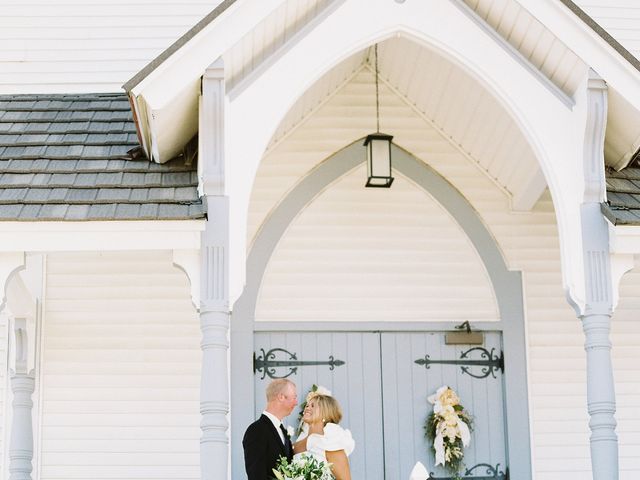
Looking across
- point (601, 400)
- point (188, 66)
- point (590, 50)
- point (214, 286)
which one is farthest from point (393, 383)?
point (188, 66)

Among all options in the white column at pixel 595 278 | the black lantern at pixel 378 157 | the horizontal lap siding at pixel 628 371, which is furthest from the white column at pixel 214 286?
the horizontal lap siding at pixel 628 371

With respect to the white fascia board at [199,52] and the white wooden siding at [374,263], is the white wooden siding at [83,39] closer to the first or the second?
Result: the white wooden siding at [374,263]

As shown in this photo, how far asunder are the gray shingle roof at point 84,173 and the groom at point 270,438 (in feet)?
4.63

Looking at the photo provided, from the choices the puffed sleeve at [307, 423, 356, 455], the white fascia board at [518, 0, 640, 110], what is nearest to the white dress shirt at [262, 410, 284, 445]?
the puffed sleeve at [307, 423, 356, 455]

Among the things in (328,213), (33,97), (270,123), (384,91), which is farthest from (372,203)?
(33,97)

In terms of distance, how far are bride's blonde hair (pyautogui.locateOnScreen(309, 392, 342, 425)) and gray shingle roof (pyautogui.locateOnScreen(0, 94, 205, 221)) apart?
165 cm

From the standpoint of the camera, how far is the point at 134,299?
393 inches

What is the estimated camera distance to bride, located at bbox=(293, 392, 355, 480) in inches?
318

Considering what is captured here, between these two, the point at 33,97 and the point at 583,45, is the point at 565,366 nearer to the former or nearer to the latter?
the point at 583,45

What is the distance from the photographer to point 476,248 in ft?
33.7

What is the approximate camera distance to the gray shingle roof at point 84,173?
7922 millimetres

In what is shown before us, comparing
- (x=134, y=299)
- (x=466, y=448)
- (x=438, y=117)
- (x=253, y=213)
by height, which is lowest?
(x=466, y=448)

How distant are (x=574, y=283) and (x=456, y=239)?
7.13ft

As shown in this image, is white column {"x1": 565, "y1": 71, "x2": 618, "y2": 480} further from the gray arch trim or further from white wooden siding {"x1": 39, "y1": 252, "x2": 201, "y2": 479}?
white wooden siding {"x1": 39, "y1": 252, "x2": 201, "y2": 479}
